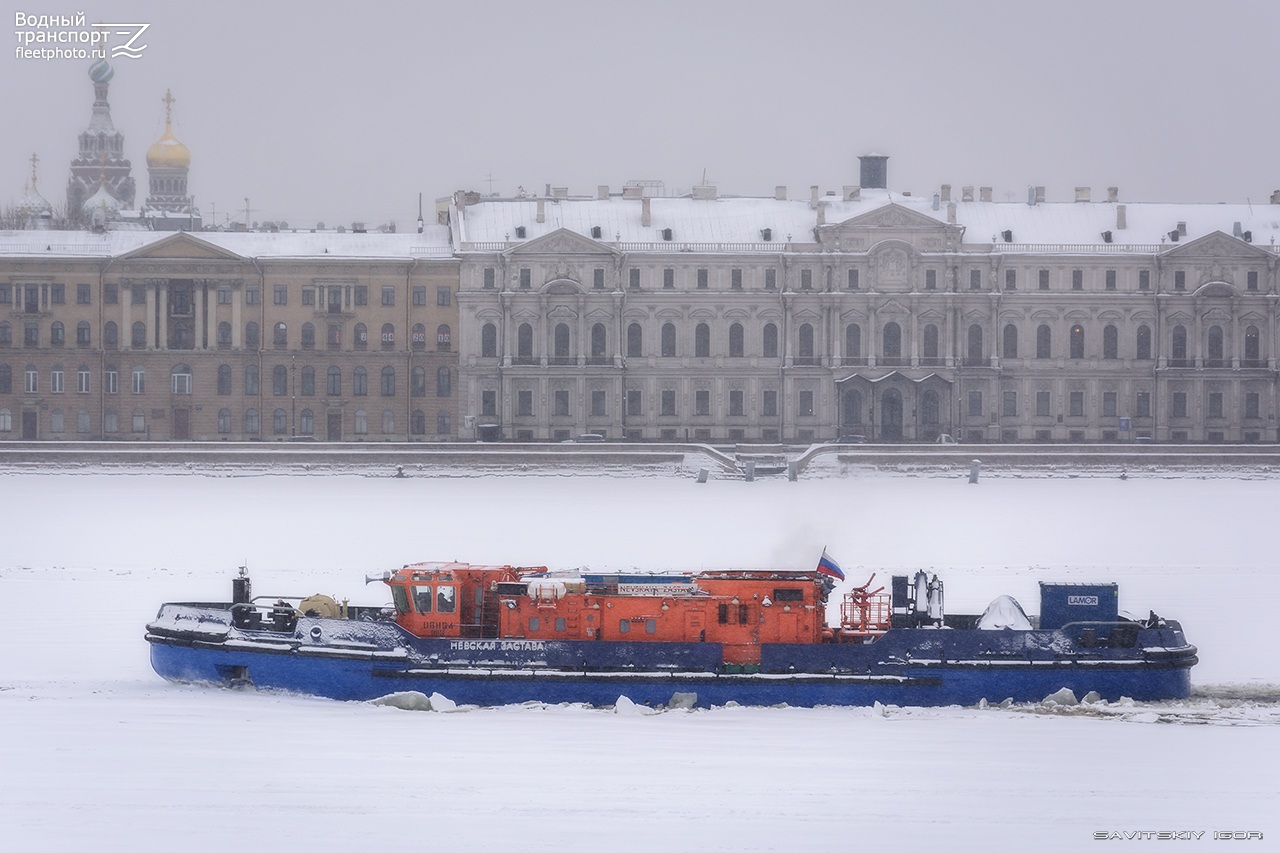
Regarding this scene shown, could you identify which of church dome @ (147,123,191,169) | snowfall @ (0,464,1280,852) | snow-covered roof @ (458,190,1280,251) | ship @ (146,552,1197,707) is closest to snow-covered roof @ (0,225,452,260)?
snow-covered roof @ (458,190,1280,251)

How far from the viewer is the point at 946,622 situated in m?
23.9

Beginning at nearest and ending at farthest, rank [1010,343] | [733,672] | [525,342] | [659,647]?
[659,647] < [733,672] < [525,342] < [1010,343]

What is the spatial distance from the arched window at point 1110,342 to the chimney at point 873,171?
1223cm

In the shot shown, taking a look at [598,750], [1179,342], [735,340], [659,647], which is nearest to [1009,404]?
[1179,342]

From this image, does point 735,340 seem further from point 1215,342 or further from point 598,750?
point 598,750

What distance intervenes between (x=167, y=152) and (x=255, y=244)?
2218 inches

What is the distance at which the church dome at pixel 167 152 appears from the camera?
13075 centimetres

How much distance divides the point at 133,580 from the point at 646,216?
50198 millimetres

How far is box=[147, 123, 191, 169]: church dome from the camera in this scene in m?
131

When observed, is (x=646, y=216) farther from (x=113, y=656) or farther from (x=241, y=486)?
(x=113, y=656)

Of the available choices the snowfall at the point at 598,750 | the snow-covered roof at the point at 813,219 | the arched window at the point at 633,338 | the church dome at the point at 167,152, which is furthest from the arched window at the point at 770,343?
the church dome at the point at 167,152

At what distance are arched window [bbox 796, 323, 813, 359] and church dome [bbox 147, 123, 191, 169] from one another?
68155mm

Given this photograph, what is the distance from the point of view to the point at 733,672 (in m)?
21.9

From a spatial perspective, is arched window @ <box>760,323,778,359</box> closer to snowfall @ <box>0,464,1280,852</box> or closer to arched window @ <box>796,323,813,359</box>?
arched window @ <box>796,323,813,359</box>
